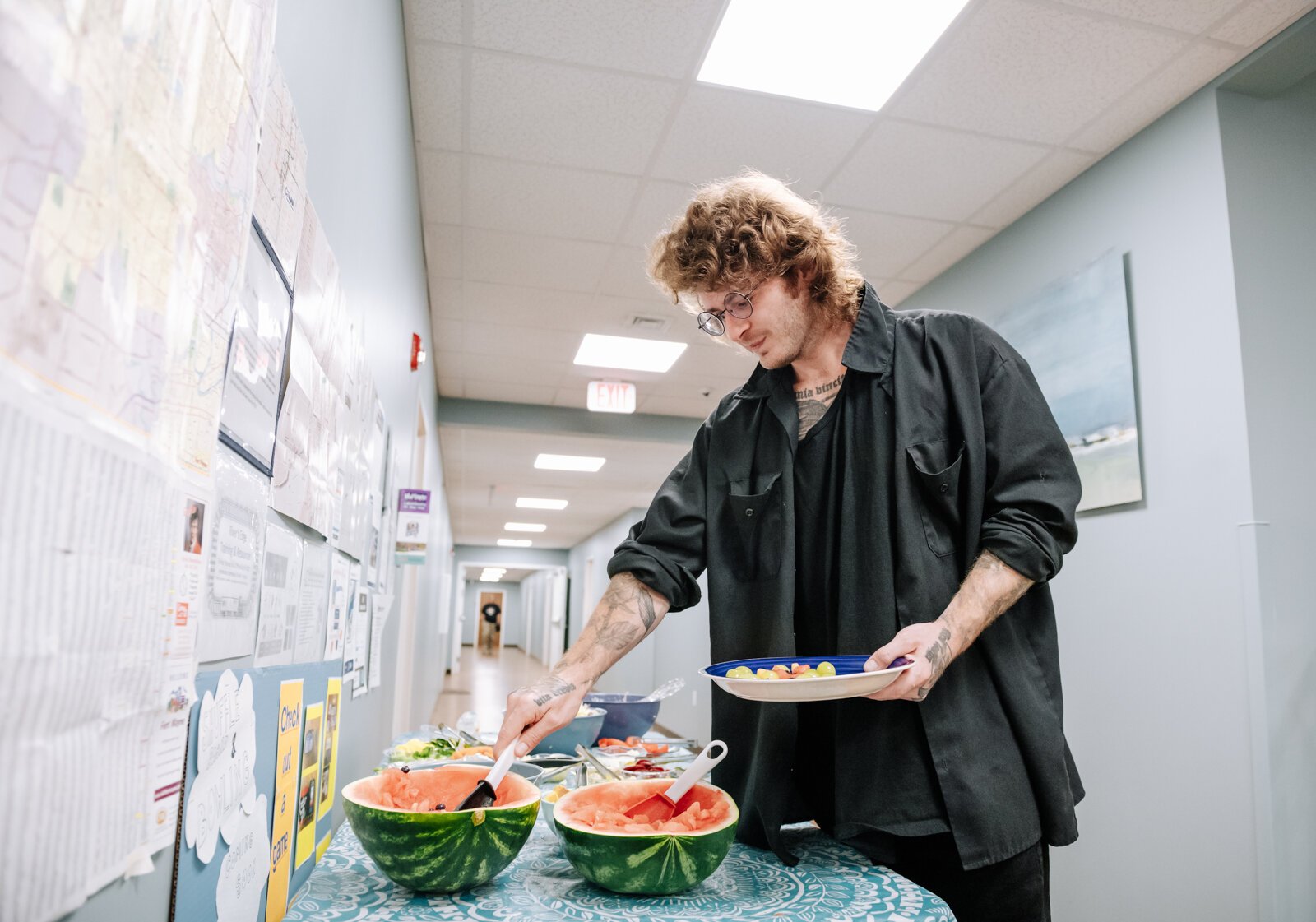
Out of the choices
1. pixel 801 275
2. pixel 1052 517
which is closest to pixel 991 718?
pixel 1052 517

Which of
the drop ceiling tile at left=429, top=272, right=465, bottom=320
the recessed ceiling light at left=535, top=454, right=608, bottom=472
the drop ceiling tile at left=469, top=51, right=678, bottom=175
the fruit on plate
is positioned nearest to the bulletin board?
the fruit on plate

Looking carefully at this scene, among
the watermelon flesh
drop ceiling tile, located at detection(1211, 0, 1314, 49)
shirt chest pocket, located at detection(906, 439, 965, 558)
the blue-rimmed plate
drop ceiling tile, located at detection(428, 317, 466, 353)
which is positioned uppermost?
drop ceiling tile, located at detection(1211, 0, 1314, 49)

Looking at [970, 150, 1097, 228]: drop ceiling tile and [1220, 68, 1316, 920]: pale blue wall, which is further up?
[970, 150, 1097, 228]: drop ceiling tile

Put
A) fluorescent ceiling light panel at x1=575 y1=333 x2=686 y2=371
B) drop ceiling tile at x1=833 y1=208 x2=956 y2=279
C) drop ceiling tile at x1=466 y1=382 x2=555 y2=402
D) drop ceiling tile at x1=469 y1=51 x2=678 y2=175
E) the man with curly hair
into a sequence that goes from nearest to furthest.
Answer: the man with curly hair
drop ceiling tile at x1=469 y1=51 x2=678 y2=175
drop ceiling tile at x1=833 y1=208 x2=956 y2=279
fluorescent ceiling light panel at x1=575 y1=333 x2=686 y2=371
drop ceiling tile at x1=466 y1=382 x2=555 y2=402

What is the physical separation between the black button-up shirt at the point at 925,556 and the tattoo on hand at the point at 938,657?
85 mm

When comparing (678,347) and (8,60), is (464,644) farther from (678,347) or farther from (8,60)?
(8,60)

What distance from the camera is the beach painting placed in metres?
2.65

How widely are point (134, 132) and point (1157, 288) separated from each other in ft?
9.46

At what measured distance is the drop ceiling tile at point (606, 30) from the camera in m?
2.22

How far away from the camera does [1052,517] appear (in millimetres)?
1072

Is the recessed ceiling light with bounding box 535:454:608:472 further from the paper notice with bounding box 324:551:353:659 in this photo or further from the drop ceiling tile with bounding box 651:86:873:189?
the paper notice with bounding box 324:551:353:659

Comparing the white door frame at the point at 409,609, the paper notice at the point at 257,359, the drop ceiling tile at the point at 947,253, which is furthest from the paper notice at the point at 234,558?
the drop ceiling tile at the point at 947,253

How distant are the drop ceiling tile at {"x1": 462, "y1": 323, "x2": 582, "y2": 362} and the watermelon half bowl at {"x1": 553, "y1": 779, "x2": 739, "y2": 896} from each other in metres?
3.95

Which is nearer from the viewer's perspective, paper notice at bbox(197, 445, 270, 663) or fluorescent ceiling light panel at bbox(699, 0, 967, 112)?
paper notice at bbox(197, 445, 270, 663)
